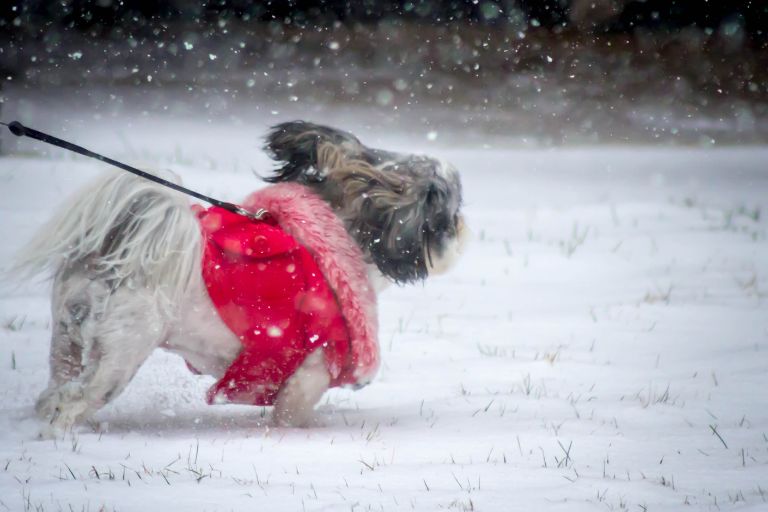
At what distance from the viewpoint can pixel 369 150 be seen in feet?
10.8

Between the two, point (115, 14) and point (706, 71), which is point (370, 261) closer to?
point (115, 14)

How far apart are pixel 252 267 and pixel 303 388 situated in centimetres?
47

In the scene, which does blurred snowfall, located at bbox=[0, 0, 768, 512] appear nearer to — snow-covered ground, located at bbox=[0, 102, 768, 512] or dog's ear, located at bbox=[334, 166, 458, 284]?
snow-covered ground, located at bbox=[0, 102, 768, 512]

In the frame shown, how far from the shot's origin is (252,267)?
9.68 ft

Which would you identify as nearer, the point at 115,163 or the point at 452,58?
the point at 115,163

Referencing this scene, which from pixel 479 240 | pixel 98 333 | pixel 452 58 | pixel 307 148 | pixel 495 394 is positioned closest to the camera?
pixel 98 333

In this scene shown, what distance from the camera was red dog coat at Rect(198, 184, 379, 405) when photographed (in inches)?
116

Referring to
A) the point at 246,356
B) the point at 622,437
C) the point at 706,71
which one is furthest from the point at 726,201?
the point at 246,356

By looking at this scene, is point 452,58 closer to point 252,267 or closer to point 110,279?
point 252,267

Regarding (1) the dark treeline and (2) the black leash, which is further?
(1) the dark treeline

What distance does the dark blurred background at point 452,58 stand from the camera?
12.2 m

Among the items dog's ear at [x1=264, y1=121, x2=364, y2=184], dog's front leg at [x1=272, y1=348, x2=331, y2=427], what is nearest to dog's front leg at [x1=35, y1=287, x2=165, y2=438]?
dog's front leg at [x1=272, y1=348, x2=331, y2=427]

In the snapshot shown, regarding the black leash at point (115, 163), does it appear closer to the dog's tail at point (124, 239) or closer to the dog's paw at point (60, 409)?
the dog's tail at point (124, 239)

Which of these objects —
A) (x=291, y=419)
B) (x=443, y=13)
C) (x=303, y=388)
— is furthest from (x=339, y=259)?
(x=443, y=13)
